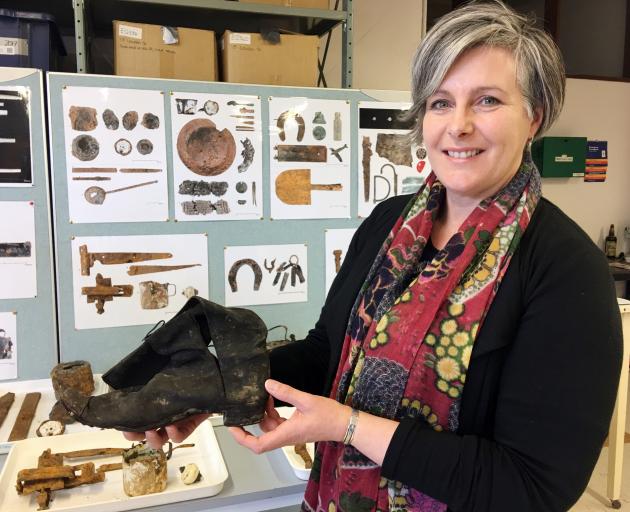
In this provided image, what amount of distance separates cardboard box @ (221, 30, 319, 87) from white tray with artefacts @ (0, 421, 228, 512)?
1.29 metres

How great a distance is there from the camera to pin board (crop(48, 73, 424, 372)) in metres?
1.96

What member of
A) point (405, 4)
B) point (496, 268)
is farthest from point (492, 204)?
point (405, 4)

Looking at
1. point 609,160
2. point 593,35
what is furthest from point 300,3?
point 593,35

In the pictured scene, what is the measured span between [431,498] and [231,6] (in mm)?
1850

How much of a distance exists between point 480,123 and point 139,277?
1479 mm

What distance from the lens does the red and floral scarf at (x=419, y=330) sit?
869 millimetres

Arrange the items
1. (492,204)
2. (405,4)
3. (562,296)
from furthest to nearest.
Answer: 1. (405,4)
2. (492,204)
3. (562,296)

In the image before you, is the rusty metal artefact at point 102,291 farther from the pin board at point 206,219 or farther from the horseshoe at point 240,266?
the horseshoe at point 240,266

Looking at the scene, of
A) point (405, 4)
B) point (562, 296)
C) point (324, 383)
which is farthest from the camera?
point (405, 4)

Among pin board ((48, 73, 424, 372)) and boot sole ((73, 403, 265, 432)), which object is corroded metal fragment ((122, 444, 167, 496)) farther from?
pin board ((48, 73, 424, 372))

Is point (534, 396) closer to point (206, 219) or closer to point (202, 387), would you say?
point (202, 387)

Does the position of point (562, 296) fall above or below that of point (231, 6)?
below

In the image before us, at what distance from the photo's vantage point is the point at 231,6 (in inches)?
82.9

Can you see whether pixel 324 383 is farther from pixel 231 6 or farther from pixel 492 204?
pixel 231 6
